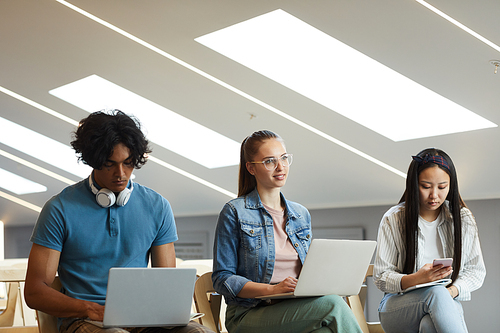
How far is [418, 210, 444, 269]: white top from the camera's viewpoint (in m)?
2.14

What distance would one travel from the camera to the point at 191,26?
3.36 m

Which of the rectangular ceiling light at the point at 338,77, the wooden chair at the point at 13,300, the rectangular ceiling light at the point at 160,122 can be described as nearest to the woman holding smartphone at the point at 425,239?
the wooden chair at the point at 13,300

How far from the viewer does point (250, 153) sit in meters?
1.89

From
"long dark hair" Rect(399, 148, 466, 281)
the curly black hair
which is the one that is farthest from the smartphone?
the curly black hair

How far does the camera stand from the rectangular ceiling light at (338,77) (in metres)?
3.56

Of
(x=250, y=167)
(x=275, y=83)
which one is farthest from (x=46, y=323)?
(x=275, y=83)

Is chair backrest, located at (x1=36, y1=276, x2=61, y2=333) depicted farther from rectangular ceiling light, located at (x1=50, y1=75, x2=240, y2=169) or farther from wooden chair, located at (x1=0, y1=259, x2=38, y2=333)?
rectangular ceiling light, located at (x1=50, y1=75, x2=240, y2=169)

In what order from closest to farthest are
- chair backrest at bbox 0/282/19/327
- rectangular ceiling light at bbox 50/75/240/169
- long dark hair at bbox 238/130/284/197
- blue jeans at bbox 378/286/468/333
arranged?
1. blue jeans at bbox 378/286/468/333
2. long dark hair at bbox 238/130/284/197
3. chair backrest at bbox 0/282/19/327
4. rectangular ceiling light at bbox 50/75/240/169

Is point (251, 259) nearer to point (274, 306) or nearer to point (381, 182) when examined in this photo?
point (274, 306)

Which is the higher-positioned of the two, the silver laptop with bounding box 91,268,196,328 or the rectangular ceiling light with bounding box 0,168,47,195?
the rectangular ceiling light with bounding box 0,168,47,195

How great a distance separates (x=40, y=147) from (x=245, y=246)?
6031 millimetres

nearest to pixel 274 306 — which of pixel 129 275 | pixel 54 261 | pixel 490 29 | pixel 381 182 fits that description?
pixel 129 275

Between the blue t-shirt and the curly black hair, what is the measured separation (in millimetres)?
139

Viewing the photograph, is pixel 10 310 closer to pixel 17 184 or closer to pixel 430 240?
pixel 430 240
